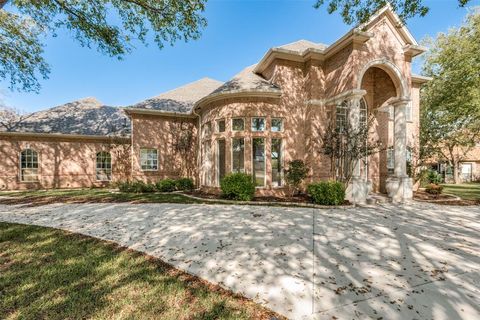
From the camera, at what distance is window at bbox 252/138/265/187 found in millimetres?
11312

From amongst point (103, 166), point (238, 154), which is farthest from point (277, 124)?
point (103, 166)

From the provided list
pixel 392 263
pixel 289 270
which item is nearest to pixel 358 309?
pixel 289 270

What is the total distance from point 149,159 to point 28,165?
345 inches

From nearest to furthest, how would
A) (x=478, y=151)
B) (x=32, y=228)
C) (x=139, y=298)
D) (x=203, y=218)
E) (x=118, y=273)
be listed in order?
(x=139, y=298)
(x=118, y=273)
(x=32, y=228)
(x=203, y=218)
(x=478, y=151)

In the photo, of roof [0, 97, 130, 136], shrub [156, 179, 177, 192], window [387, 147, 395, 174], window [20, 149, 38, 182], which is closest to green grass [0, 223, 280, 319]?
shrub [156, 179, 177, 192]

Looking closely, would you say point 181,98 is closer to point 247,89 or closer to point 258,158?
point 247,89

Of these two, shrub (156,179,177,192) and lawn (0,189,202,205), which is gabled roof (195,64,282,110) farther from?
shrub (156,179,177,192)

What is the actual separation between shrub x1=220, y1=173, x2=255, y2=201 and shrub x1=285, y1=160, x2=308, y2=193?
2.00 metres

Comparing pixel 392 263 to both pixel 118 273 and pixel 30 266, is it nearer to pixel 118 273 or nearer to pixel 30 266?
pixel 118 273

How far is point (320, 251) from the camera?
4.38m

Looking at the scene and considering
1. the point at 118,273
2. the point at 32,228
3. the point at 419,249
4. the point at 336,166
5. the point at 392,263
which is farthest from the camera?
the point at 336,166

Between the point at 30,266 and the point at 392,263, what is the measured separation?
244 inches

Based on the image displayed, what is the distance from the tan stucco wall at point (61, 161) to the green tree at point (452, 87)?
65.7ft

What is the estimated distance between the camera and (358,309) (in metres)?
2.69
